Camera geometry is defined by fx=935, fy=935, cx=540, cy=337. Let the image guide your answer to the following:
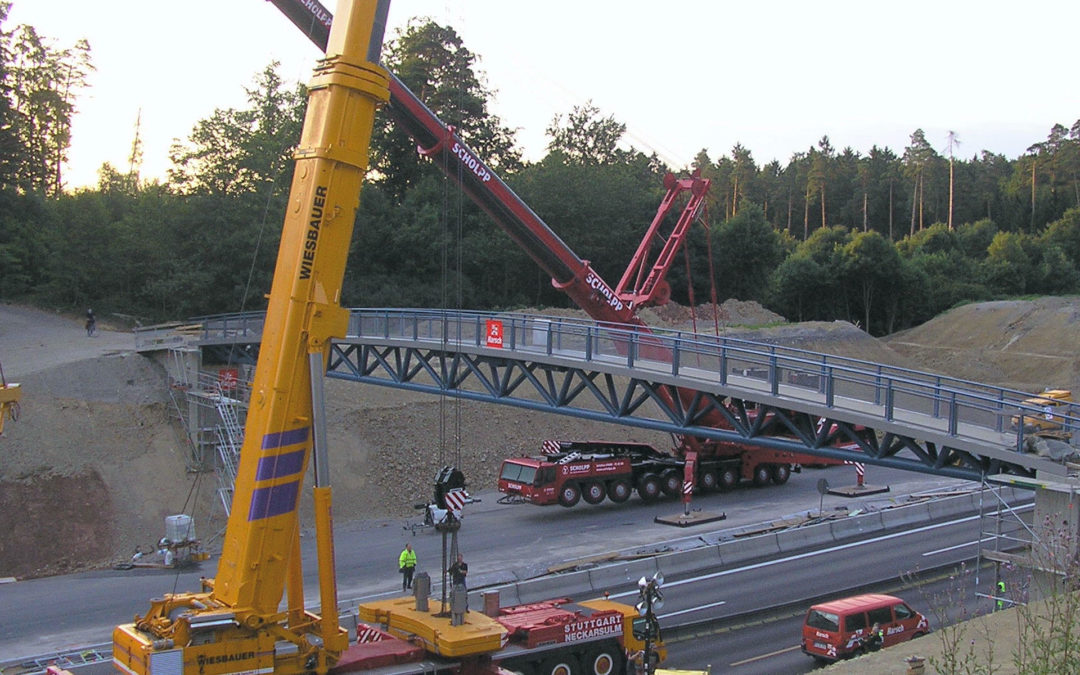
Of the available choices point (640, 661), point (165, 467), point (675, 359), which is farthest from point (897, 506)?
point (165, 467)

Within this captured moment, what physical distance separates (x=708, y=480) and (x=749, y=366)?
42.9ft

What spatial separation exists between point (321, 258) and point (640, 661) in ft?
28.8

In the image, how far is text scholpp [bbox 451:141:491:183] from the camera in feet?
87.4

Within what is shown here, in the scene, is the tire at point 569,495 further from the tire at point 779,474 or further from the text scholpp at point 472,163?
the text scholpp at point 472,163

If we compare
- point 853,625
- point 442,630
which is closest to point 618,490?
point 853,625

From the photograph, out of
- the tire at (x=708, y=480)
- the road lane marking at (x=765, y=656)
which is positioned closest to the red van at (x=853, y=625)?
the road lane marking at (x=765, y=656)

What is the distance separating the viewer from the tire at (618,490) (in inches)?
1273

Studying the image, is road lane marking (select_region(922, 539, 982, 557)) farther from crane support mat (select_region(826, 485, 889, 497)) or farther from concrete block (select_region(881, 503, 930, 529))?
crane support mat (select_region(826, 485, 889, 497))

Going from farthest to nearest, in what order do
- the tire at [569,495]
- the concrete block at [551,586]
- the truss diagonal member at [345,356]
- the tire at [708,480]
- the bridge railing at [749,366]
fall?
the tire at [708,480] < the truss diagonal member at [345,356] < the tire at [569,495] < the concrete block at [551,586] < the bridge railing at [749,366]

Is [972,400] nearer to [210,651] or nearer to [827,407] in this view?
[827,407]

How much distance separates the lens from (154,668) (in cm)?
1034

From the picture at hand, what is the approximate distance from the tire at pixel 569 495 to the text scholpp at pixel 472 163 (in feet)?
35.3

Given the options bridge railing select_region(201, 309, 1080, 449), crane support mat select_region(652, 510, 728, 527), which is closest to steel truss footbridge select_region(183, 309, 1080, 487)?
bridge railing select_region(201, 309, 1080, 449)

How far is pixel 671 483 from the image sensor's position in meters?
→ 33.5
